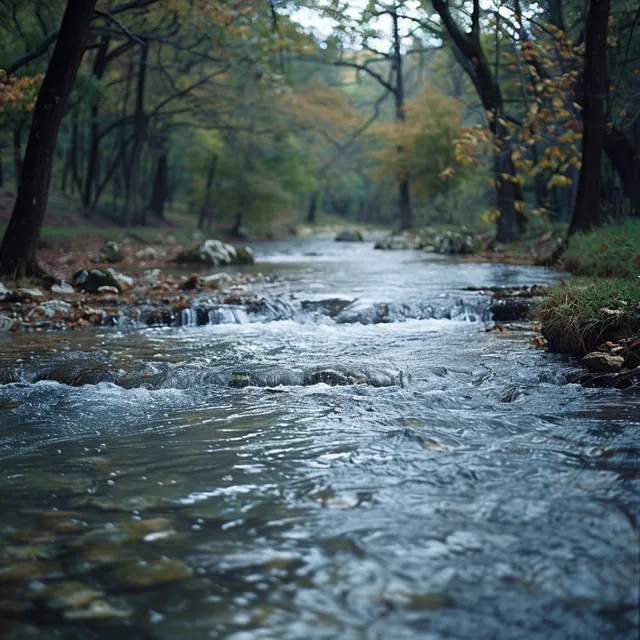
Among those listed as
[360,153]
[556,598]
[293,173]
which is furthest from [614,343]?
[360,153]

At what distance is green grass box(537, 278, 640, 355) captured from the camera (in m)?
6.29

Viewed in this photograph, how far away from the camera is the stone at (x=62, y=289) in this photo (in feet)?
35.1

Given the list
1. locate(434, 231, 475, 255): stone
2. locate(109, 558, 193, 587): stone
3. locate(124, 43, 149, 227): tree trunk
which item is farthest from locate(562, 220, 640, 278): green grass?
locate(124, 43, 149, 227): tree trunk

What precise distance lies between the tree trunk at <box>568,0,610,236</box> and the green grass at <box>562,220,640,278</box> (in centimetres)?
69

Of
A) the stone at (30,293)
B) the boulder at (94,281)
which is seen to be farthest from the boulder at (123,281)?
the stone at (30,293)

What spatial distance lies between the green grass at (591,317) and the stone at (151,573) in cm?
461

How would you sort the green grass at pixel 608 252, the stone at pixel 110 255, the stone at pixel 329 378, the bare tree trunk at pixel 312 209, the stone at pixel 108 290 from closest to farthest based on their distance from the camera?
the stone at pixel 329 378, the green grass at pixel 608 252, the stone at pixel 108 290, the stone at pixel 110 255, the bare tree trunk at pixel 312 209

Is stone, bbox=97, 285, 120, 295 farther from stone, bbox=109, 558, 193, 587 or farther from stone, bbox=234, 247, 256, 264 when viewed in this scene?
stone, bbox=109, 558, 193, 587

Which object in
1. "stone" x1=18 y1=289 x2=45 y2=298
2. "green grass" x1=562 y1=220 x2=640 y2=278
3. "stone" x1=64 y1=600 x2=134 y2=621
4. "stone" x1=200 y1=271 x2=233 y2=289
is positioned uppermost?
"green grass" x1=562 y1=220 x2=640 y2=278

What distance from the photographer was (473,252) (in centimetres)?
2012

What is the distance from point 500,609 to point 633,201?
1337 centimetres

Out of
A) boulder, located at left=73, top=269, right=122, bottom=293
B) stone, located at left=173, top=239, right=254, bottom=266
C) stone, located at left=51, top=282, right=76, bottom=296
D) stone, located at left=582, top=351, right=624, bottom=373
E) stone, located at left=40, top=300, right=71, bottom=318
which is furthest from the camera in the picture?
stone, located at left=173, top=239, right=254, bottom=266

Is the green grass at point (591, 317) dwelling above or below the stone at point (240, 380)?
above

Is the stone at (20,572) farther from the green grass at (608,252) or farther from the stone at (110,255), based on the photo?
the stone at (110,255)
